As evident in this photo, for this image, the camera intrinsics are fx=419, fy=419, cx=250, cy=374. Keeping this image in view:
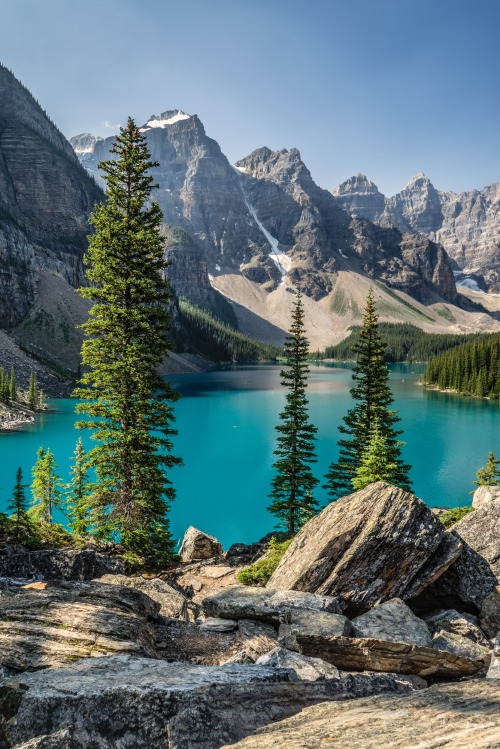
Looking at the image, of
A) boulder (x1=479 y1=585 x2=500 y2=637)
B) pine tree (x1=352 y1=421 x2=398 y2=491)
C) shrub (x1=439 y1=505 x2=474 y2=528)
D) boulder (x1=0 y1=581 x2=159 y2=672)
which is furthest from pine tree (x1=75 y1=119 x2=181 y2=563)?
boulder (x1=479 y1=585 x2=500 y2=637)

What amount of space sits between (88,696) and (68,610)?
3.12 m

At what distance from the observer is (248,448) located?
7025cm

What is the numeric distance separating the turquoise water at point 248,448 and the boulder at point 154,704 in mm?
33435

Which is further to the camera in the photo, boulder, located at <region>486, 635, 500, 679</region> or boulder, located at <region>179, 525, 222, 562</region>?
boulder, located at <region>179, 525, 222, 562</region>

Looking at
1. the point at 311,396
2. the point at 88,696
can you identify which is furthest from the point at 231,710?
the point at 311,396

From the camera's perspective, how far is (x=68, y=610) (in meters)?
8.16

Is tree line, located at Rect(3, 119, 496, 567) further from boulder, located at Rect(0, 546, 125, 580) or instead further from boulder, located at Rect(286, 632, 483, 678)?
boulder, located at Rect(286, 632, 483, 678)

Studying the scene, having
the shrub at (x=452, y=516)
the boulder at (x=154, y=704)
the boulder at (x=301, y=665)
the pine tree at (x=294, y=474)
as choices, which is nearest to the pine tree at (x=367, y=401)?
the pine tree at (x=294, y=474)

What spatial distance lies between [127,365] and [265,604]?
39.4ft

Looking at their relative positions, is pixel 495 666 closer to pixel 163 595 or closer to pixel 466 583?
pixel 466 583

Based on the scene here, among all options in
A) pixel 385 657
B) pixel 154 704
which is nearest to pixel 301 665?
pixel 385 657

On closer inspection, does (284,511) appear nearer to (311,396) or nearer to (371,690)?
(371,690)

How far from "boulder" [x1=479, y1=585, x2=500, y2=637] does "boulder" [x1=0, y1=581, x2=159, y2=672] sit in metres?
9.09

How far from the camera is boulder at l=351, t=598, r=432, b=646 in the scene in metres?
9.65
